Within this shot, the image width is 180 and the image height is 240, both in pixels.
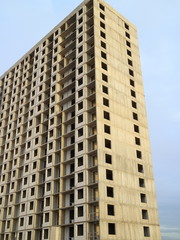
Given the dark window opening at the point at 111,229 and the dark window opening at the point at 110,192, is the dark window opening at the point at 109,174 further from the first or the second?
the dark window opening at the point at 111,229

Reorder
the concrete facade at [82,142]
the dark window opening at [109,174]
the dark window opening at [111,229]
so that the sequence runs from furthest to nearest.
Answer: the dark window opening at [109,174], the concrete facade at [82,142], the dark window opening at [111,229]

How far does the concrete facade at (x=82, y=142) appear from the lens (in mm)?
40938

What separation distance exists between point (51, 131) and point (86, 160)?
492 inches

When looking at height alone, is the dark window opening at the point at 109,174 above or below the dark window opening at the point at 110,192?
above

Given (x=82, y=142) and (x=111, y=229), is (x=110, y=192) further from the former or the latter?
(x=82, y=142)

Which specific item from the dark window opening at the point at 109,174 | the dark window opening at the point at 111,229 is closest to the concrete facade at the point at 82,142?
the dark window opening at the point at 111,229

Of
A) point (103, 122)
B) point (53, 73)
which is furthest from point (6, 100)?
point (103, 122)

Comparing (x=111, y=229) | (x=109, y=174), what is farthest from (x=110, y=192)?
(x=111, y=229)

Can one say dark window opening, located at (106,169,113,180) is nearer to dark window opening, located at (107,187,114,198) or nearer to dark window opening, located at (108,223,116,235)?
dark window opening, located at (107,187,114,198)

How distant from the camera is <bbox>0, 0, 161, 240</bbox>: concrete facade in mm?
40938

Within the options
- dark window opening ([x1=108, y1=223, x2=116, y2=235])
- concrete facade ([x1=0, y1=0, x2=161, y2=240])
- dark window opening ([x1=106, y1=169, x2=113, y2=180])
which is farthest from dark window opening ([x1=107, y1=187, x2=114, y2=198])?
dark window opening ([x1=108, y1=223, x2=116, y2=235])

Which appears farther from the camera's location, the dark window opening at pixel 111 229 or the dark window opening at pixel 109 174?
the dark window opening at pixel 109 174

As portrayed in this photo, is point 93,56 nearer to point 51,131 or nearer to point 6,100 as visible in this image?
point 51,131

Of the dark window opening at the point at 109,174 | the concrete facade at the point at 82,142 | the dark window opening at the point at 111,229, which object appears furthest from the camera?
the dark window opening at the point at 109,174
